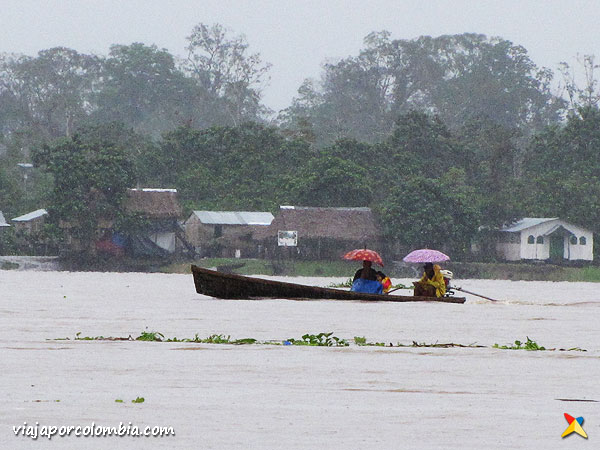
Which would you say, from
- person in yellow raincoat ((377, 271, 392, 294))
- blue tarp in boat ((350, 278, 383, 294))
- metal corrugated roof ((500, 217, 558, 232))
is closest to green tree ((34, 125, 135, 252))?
metal corrugated roof ((500, 217, 558, 232))

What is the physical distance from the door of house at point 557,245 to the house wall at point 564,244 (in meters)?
0.15

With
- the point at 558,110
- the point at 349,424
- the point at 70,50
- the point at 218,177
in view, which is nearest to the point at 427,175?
the point at 218,177

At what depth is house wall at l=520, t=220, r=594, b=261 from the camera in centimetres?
6088

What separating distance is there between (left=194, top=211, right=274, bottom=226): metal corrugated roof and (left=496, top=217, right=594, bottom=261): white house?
40.8 ft

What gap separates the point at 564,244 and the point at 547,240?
874 millimetres

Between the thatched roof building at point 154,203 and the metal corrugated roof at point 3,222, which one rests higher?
the thatched roof building at point 154,203

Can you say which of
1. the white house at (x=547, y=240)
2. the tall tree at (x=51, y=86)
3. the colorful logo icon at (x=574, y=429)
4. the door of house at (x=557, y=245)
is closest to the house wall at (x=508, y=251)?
the white house at (x=547, y=240)

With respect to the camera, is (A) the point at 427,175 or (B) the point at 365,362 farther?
(A) the point at 427,175

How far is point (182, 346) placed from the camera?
12.4 m

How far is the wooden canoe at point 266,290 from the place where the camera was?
21516 millimetres

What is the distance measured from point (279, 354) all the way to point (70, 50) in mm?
87646

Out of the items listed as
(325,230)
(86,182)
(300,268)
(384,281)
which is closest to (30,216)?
(86,182)

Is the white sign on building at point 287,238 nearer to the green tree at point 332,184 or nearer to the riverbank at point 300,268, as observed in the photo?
the riverbank at point 300,268

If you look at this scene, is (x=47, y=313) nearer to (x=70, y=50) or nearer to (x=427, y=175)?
(x=427, y=175)
